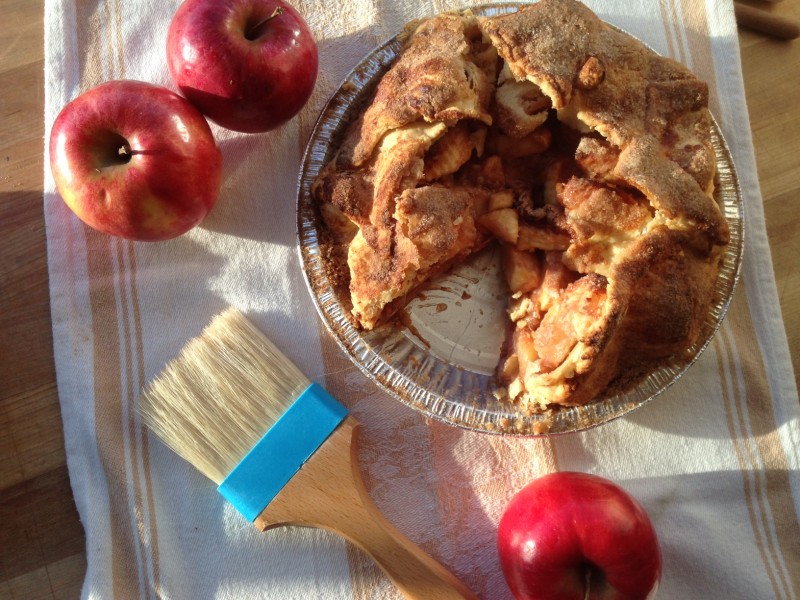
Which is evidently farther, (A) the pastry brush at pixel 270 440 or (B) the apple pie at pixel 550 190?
(A) the pastry brush at pixel 270 440

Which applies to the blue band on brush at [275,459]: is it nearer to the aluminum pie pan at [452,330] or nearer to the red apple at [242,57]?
the aluminum pie pan at [452,330]

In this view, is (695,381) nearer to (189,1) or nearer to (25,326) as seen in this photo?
(189,1)

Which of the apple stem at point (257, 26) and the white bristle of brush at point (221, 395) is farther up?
the apple stem at point (257, 26)

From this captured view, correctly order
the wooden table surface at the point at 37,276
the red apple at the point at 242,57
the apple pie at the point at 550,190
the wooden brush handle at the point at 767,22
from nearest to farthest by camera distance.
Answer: the apple pie at the point at 550,190 < the red apple at the point at 242,57 < the wooden table surface at the point at 37,276 < the wooden brush handle at the point at 767,22

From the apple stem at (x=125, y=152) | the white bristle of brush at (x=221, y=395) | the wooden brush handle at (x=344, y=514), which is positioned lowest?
the wooden brush handle at (x=344, y=514)

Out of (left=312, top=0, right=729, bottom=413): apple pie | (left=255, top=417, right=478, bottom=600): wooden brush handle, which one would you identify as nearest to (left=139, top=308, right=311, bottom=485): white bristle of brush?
(left=255, top=417, right=478, bottom=600): wooden brush handle

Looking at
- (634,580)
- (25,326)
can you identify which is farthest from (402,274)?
(25,326)

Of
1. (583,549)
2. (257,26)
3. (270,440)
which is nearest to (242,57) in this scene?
(257,26)

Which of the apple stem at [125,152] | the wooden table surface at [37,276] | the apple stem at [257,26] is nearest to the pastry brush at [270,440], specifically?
the wooden table surface at [37,276]

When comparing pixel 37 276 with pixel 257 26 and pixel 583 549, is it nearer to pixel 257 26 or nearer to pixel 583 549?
pixel 257 26
